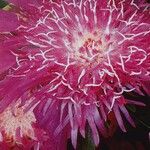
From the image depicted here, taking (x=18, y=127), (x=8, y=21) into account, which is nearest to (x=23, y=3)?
(x=8, y=21)

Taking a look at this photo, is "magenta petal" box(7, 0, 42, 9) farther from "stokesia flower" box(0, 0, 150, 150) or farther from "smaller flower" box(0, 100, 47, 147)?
"smaller flower" box(0, 100, 47, 147)

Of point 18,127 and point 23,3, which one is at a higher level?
point 23,3

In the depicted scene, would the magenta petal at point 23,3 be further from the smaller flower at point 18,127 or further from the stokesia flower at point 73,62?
the smaller flower at point 18,127

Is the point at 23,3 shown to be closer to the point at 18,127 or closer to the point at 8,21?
the point at 8,21

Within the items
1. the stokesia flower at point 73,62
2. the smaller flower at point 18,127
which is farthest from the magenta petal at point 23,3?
the smaller flower at point 18,127

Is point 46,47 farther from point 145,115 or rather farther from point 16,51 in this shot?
point 145,115

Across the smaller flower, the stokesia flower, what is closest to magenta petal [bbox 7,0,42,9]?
the stokesia flower

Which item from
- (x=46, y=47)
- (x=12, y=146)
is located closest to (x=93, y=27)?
(x=46, y=47)
